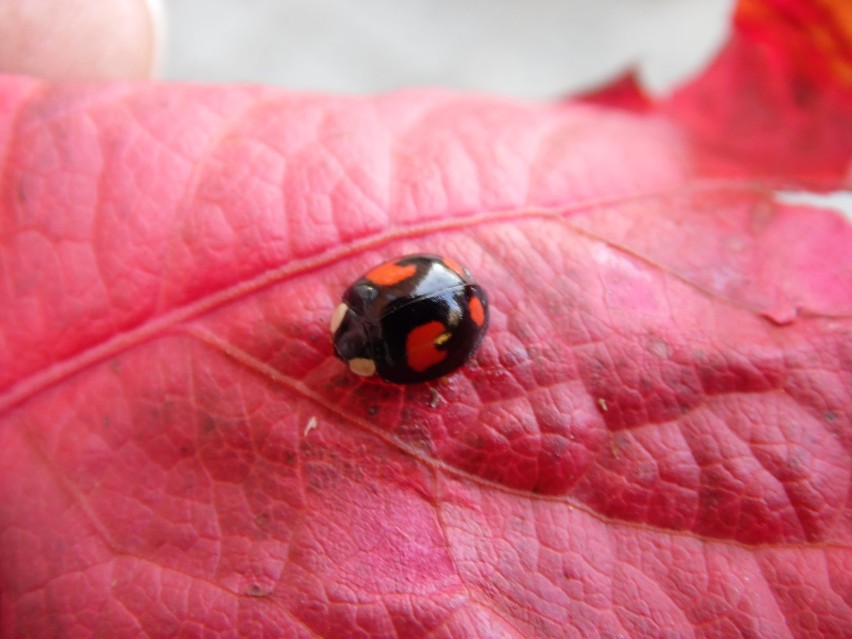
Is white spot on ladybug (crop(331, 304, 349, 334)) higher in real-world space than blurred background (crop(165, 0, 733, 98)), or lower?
lower

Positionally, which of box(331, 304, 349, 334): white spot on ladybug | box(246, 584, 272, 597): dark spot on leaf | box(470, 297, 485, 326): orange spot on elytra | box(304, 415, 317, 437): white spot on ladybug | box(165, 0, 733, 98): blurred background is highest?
box(165, 0, 733, 98): blurred background

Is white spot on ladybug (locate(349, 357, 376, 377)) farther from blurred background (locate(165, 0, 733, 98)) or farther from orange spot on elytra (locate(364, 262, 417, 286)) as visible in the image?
blurred background (locate(165, 0, 733, 98))

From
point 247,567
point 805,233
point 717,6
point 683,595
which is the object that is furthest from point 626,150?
point 717,6

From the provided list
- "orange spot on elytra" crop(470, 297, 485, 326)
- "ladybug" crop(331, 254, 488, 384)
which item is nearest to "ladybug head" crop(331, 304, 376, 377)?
"ladybug" crop(331, 254, 488, 384)

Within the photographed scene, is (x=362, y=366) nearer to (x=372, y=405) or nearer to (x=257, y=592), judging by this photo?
(x=372, y=405)

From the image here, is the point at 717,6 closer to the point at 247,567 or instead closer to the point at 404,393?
the point at 404,393

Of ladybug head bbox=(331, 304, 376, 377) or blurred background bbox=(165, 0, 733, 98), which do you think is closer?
ladybug head bbox=(331, 304, 376, 377)
